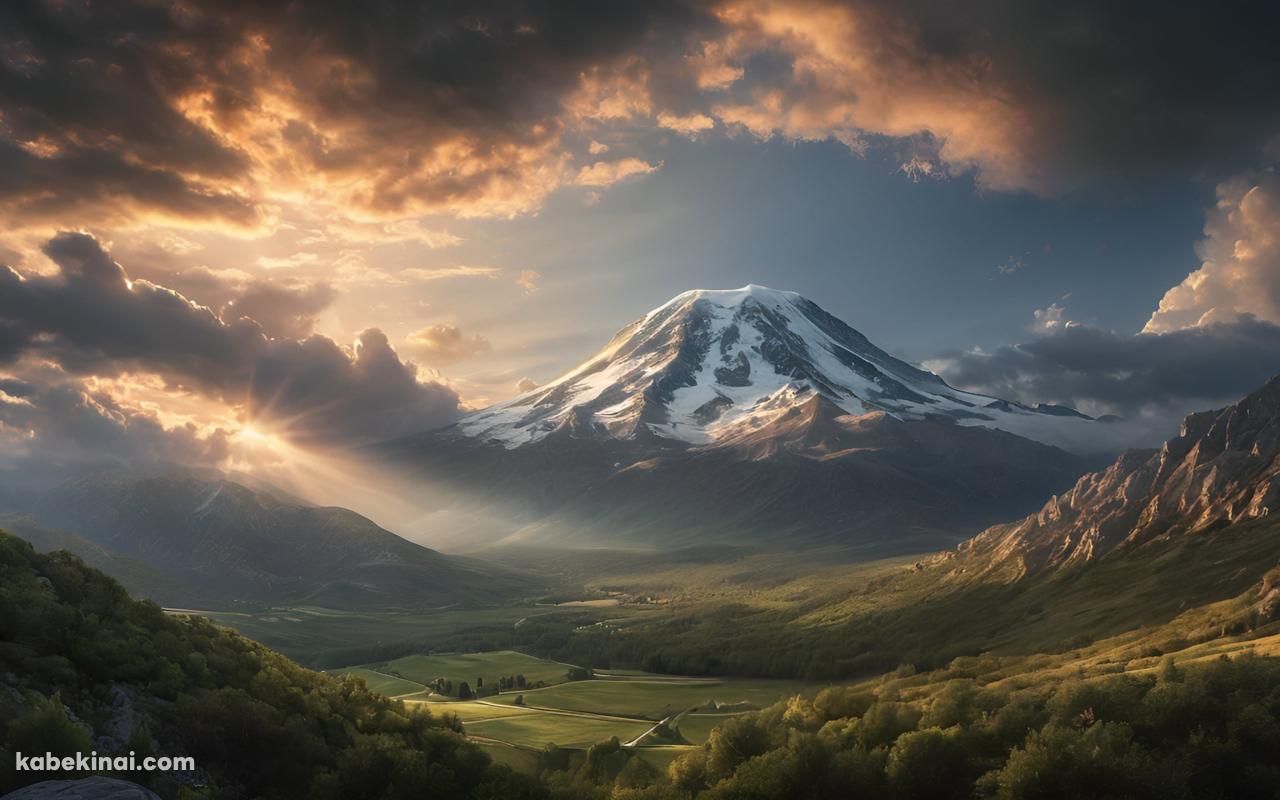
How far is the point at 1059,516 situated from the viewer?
165875mm

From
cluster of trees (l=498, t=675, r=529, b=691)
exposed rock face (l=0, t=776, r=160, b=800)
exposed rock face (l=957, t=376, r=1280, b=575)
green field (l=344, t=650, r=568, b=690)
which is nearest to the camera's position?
exposed rock face (l=0, t=776, r=160, b=800)

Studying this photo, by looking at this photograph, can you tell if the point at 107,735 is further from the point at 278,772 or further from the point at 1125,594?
the point at 1125,594

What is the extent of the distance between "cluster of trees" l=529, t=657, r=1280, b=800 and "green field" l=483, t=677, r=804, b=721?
6965 centimetres

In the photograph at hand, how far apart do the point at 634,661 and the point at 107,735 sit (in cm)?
14950

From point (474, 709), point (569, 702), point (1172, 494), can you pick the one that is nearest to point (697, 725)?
point (569, 702)

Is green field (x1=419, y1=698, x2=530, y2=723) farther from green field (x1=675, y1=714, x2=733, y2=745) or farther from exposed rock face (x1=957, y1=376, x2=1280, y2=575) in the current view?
exposed rock face (x1=957, y1=376, x2=1280, y2=575)

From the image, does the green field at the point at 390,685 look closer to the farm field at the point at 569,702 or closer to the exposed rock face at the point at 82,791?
the farm field at the point at 569,702

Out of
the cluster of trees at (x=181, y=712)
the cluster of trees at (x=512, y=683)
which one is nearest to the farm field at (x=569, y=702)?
the cluster of trees at (x=512, y=683)

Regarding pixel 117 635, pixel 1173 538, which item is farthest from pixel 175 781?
pixel 1173 538

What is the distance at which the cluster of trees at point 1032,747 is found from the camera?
31.2 metres

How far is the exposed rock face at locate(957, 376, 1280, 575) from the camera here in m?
122

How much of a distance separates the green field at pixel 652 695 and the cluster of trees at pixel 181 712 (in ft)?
235

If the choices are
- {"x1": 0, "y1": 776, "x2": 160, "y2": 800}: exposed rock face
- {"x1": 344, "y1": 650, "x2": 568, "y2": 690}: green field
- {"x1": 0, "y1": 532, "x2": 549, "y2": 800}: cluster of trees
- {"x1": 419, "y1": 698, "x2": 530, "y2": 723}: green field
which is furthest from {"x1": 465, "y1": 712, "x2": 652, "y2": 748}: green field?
{"x1": 0, "y1": 776, "x2": 160, "y2": 800}: exposed rock face

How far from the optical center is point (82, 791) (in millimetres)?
21188
